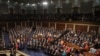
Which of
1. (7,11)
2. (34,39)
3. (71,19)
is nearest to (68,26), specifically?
(71,19)

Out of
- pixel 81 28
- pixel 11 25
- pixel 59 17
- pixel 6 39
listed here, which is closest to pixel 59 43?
pixel 81 28

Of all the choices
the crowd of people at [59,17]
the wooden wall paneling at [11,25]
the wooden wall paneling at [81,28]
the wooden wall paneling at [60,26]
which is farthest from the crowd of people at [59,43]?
the wooden wall paneling at [11,25]

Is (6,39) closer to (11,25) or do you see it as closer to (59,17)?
(11,25)

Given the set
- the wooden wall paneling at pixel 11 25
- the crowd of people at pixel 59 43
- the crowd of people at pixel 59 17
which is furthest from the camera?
the wooden wall paneling at pixel 11 25

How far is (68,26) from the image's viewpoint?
19.9m

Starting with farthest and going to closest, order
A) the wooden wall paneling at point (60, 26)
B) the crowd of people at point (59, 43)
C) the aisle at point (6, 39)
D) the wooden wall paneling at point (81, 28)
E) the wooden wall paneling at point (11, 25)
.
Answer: the wooden wall paneling at point (11, 25)
the wooden wall paneling at point (60, 26)
the aisle at point (6, 39)
the wooden wall paneling at point (81, 28)
the crowd of people at point (59, 43)

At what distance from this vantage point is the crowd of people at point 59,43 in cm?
1238

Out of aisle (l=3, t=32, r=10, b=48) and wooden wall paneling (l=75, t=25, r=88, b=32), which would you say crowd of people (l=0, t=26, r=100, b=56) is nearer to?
aisle (l=3, t=32, r=10, b=48)

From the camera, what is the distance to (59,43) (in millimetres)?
15516

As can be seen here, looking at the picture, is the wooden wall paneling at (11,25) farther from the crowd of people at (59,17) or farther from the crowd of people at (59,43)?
the crowd of people at (59,43)

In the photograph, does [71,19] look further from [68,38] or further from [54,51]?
[54,51]

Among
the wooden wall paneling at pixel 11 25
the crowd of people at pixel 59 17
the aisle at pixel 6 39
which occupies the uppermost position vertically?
the crowd of people at pixel 59 17

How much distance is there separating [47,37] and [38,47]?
5.73 ft

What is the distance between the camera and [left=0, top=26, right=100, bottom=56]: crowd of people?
40.6ft
